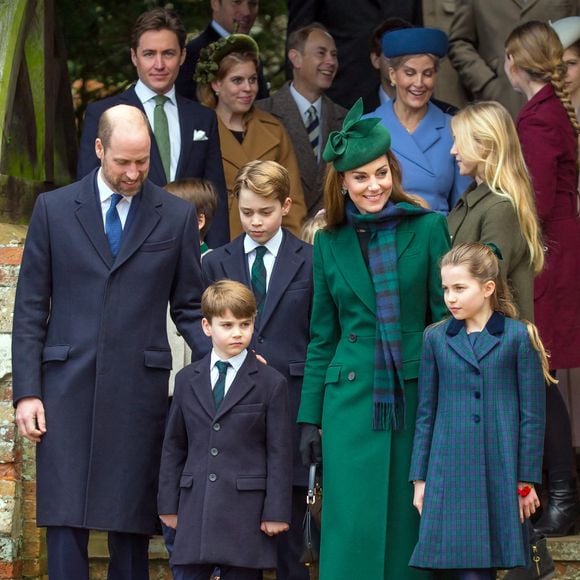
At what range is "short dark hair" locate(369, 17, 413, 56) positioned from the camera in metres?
9.00

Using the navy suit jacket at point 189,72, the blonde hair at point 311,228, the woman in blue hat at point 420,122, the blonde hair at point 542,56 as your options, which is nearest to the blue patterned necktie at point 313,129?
the navy suit jacket at point 189,72

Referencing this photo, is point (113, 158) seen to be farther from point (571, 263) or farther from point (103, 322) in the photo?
point (571, 263)

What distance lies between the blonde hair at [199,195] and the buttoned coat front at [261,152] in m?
0.91

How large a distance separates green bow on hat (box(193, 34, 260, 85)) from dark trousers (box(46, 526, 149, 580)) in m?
2.97

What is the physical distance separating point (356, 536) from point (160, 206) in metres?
1.45

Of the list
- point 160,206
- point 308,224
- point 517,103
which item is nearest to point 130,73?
point 517,103

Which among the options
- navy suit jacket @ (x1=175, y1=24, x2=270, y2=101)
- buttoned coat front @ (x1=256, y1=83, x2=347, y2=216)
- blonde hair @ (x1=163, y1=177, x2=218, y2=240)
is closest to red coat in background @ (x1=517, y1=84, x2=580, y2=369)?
blonde hair @ (x1=163, y1=177, x2=218, y2=240)

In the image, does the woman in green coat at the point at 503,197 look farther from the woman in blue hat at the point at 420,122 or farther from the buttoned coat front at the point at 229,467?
the woman in blue hat at the point at 420,122

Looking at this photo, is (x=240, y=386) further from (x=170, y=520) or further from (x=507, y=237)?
(x=507, y=237)

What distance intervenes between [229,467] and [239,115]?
9.69 feet

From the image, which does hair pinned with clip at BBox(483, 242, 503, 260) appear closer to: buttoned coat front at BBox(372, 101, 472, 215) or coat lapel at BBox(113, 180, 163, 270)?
coat lapel at BBox(113, 180, 163, 270)

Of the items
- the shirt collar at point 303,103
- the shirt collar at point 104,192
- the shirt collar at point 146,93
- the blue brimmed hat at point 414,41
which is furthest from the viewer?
the shirt collar at point 303,103

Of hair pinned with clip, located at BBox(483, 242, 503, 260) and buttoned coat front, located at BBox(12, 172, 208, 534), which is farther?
buttoned coat front, located at BBox(12, 172, 208, 534)

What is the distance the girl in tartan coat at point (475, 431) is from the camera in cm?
567
